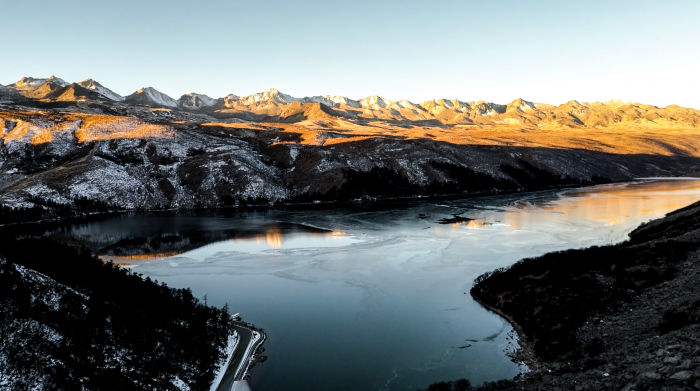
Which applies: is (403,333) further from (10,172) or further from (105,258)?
(10,172)

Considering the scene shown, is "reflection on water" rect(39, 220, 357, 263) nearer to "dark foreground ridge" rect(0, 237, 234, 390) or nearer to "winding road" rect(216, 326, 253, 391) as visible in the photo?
"dark foreground ridge" rect(0, 237, 234, 390)

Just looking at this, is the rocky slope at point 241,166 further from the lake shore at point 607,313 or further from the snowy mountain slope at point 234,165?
the lake shore at point 607,313

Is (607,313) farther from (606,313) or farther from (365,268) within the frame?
(365,268)

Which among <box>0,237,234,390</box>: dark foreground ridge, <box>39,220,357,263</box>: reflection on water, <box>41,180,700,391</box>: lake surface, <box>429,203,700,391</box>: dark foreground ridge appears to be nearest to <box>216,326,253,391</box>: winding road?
<box>0,237,234,390</box>: dark foreground ridge

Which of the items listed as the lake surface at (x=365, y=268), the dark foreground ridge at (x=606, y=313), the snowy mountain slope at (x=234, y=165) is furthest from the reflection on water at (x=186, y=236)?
the dark foreground ridge at (x=606, y=313)

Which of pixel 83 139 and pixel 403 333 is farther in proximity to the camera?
pixel 83 139

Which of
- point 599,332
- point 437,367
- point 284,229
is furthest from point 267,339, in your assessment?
point 284,229
